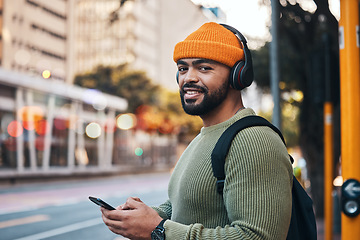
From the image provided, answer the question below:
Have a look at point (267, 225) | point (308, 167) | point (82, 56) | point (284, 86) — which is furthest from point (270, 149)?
point (82, 56)

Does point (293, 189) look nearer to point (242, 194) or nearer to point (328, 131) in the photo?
point (242, 194)

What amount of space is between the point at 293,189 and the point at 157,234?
566 millimetres

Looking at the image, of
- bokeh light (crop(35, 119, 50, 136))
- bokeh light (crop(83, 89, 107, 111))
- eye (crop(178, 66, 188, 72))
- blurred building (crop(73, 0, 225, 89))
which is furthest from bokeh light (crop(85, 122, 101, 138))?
blurred building (crop(73, 0, 225, 89))

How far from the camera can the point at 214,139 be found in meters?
1.80

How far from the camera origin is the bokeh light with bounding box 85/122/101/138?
93.7 feet

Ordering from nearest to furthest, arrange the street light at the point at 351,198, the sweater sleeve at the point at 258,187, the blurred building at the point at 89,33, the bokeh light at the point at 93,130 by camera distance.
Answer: the sweater sleeve at the point at 258,187, the street light at the point at 351,198, the blurred building at the point at 89,33, the bokeh light at the point at 93,130

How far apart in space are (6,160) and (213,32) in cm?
2007

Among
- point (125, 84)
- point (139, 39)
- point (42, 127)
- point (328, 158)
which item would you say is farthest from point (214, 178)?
point (139, 39)

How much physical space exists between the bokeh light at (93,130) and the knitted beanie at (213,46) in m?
26.9

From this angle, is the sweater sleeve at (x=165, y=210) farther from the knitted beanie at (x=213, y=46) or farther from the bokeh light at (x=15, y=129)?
the bokeh light at (x=15, y=129)

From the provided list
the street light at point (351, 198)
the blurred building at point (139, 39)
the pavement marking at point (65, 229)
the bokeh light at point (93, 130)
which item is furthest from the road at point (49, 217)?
the blurred building at point (139, 39)

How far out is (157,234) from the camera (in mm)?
1608

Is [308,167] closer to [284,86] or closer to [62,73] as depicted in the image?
[284,86]

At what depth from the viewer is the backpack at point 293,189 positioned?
63.5 inches
